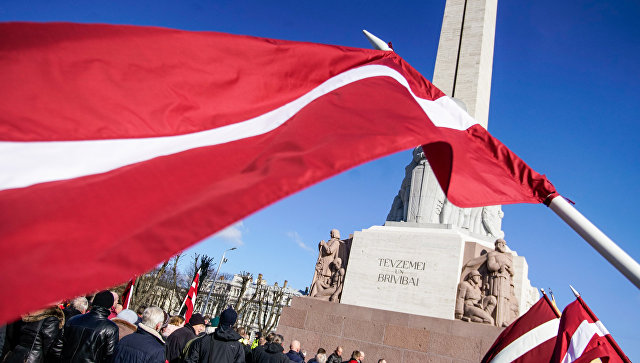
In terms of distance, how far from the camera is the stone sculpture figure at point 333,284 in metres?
11.4

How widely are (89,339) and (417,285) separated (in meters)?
7.26

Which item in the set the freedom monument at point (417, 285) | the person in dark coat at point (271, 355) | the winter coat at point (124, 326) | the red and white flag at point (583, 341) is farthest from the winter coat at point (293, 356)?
the red and white flag at point (583, 341)

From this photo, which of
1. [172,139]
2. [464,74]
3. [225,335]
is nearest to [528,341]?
[225,335]

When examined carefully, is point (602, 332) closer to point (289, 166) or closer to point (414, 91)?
point (414, 91)

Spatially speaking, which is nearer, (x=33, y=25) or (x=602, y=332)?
(x=33, y=25)

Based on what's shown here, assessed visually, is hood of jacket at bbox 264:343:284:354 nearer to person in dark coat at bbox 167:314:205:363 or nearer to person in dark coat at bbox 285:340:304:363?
person in dark coat at bbox 167:314:205:363

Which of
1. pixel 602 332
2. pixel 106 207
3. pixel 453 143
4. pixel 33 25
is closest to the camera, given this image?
pixel 106 207

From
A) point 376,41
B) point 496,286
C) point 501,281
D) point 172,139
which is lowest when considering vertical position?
point 172,139

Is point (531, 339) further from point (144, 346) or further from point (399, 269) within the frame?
point (399, 269)

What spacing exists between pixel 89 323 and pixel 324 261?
8.09m

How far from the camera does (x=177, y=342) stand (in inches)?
215

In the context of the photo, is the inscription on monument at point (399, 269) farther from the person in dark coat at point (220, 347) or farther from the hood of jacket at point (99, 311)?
the hood of jacket at point (99, 311)

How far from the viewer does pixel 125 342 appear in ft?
13.5

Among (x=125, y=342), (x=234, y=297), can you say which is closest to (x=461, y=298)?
(x=125, y=342)
